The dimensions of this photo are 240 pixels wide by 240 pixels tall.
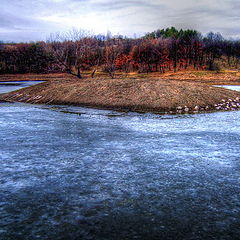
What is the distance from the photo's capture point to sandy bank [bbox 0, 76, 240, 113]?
859 inches

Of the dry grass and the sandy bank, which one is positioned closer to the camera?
the sandy bank

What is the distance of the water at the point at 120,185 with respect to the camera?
16.7 ft

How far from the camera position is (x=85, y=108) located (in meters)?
23.2

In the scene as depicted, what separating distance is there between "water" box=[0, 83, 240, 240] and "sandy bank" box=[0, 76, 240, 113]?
27.6 feet

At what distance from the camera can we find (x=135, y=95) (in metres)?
23.8

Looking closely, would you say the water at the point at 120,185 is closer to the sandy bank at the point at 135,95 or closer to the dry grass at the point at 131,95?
the sandy bank at the point at 135,95

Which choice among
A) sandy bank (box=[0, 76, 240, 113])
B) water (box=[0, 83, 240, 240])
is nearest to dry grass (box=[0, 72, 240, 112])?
sandy bank (box=[0, 76, 240, 113])

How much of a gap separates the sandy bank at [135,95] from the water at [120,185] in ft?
27.6

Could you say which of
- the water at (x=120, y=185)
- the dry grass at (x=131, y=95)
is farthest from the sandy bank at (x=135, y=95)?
the water at (x=120, y=185)

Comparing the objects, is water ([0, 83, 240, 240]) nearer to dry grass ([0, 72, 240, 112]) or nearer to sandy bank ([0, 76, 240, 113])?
sandy bank ([0, 76, 240, 113])

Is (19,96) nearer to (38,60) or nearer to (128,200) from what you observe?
(128,200)

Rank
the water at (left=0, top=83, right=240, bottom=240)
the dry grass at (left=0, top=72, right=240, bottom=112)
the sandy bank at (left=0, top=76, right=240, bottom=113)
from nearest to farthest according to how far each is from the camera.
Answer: the water at (left=0, top=83, right=240, bottom=240) → the sandy bank at (left=0, top=76, right=240, bottom=113) → the dry grass at (left=0, top=72, right=240, bottom=112)

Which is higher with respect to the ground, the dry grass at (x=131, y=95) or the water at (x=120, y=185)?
the dry grass at (x=131, y=95)

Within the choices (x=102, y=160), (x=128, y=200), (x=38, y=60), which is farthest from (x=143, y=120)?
(x=38, y=60)
